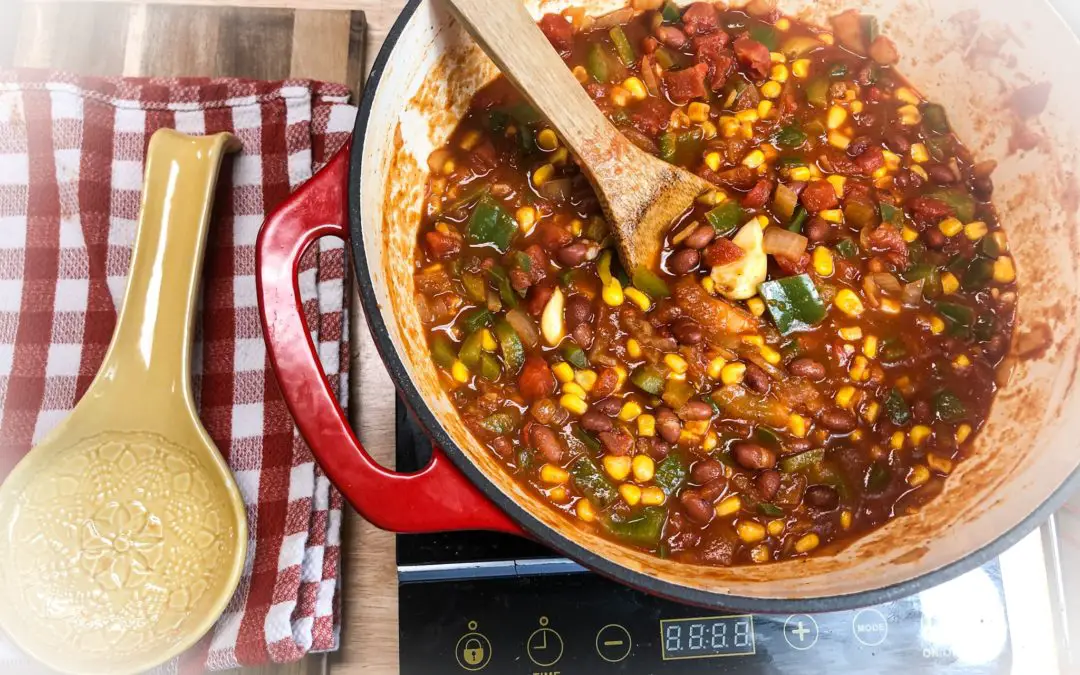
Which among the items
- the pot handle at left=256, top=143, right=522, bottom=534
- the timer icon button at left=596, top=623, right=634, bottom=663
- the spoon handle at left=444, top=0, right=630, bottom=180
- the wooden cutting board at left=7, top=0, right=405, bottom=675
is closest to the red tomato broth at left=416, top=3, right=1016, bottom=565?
the spoon handle at left=444, top=0, right=630, bottom=180

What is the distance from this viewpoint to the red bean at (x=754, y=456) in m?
1.99

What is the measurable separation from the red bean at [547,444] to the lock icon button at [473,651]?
54 centimetres

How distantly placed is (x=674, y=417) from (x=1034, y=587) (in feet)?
3.87

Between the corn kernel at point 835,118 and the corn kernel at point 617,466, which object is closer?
the corn kernel at point 617,466

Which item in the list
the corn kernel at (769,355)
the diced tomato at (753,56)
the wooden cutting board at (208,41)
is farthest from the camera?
the wooden cutting board at (208,41)

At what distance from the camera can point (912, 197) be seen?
2.26 meters

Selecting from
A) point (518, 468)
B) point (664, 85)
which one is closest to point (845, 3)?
point (664, 85)

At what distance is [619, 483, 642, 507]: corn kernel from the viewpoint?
1.98 meters

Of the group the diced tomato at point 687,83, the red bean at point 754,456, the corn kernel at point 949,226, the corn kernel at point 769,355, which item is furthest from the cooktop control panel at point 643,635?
the diced tomato at point 687,83

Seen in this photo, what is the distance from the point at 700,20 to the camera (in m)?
2.34

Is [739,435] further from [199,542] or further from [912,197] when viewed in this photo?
[199,542]

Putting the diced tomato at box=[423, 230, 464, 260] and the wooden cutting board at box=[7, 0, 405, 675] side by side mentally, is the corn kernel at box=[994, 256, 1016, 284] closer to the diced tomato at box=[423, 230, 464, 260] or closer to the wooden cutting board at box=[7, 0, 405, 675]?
the diced tomato at box=[423, 230, 464, 260]

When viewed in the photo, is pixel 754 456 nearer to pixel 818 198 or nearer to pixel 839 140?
pixel 818 198

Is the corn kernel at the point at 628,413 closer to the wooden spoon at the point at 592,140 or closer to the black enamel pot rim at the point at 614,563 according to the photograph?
the wooden spoon at the point at 592,140
